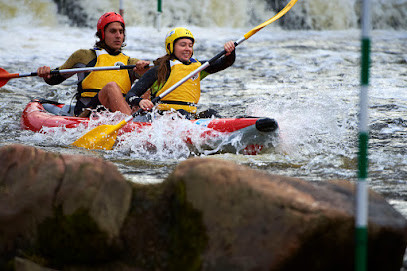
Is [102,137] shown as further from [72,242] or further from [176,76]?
[72,242]

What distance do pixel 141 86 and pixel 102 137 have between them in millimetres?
650

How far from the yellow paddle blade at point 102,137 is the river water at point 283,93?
0.09 metres

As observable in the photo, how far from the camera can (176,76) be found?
5250mm

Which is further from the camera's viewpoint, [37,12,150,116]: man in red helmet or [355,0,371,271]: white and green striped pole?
[37,12,150,116]: man in red helmet

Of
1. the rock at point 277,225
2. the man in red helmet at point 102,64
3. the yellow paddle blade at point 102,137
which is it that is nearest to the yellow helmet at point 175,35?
the man in red helmet at point 102,64

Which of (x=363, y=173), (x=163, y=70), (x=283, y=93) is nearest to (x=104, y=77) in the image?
(x=163, y=70)

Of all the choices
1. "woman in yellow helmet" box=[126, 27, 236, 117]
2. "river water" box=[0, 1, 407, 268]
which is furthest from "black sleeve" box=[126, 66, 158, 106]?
"river water" box=[0, 1, 407, 268]

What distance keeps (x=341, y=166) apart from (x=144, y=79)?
1.99 metres

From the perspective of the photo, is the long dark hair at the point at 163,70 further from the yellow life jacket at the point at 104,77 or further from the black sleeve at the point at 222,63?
the yellow life jacket at the point at 104,77

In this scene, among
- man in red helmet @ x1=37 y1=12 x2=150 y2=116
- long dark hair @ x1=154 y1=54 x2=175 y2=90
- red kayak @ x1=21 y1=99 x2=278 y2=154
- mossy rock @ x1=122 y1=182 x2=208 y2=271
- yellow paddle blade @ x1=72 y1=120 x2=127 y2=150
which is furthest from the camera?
man in red helmet @ x1=37 y1=12 x2=150 y2=116

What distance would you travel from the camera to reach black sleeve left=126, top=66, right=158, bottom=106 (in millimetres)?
5191

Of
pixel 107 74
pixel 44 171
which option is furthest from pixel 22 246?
pixel 107 74

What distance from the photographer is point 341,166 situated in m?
4.25

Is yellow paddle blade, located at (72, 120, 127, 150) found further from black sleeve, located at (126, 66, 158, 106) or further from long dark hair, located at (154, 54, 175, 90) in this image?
long dark hair, located at (154, 54, 175, 90)
